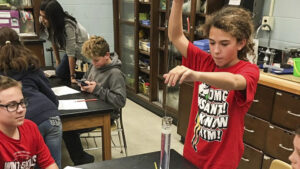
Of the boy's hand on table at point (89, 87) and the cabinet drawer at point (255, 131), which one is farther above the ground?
the boy's hand on table at point (89, 87)

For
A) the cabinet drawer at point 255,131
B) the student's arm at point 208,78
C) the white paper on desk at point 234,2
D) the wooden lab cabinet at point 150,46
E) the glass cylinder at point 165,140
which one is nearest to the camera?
the student's arm at point 208,78

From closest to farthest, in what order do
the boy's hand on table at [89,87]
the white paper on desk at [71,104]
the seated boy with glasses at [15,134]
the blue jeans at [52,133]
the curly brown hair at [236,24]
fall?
the curly brown hair at [236,24]
the seated boy with glasses at [15,134]
the blue jeans at [52,133]
the white paper on desk at [71,104]
the boy's hand on table at [89,87]

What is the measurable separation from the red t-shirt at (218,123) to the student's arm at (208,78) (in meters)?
0.15

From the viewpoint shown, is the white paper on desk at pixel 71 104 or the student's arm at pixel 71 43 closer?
the white paper on desk at pixel 71 104

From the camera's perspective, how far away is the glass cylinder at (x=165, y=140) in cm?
108

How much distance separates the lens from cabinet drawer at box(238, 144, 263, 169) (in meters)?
2.31

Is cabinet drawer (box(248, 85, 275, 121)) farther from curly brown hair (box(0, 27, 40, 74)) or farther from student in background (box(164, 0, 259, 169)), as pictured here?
curly brown hair (box(0, 27, 40, 74))

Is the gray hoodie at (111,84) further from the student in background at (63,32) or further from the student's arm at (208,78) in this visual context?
the student's arm at (208,78)

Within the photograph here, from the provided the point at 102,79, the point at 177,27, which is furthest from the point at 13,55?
the point at 177,27

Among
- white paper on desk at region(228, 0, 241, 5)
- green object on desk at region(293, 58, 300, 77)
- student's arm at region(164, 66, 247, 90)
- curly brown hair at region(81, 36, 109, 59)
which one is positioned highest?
white paper on desk at region(228, 0, 241, 5)

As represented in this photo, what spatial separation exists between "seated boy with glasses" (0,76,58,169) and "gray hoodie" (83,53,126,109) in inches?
32.8

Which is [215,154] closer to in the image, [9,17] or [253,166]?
[253,166]

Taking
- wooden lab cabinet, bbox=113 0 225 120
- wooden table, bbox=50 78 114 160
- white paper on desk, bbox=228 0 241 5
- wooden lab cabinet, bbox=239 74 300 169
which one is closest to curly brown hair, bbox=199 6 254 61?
wooden lab cabinet, bbox=239 74 300 169

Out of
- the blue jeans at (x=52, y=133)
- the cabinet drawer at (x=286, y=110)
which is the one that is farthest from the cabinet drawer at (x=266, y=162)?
the blue jeans at (x=52, y=133)
